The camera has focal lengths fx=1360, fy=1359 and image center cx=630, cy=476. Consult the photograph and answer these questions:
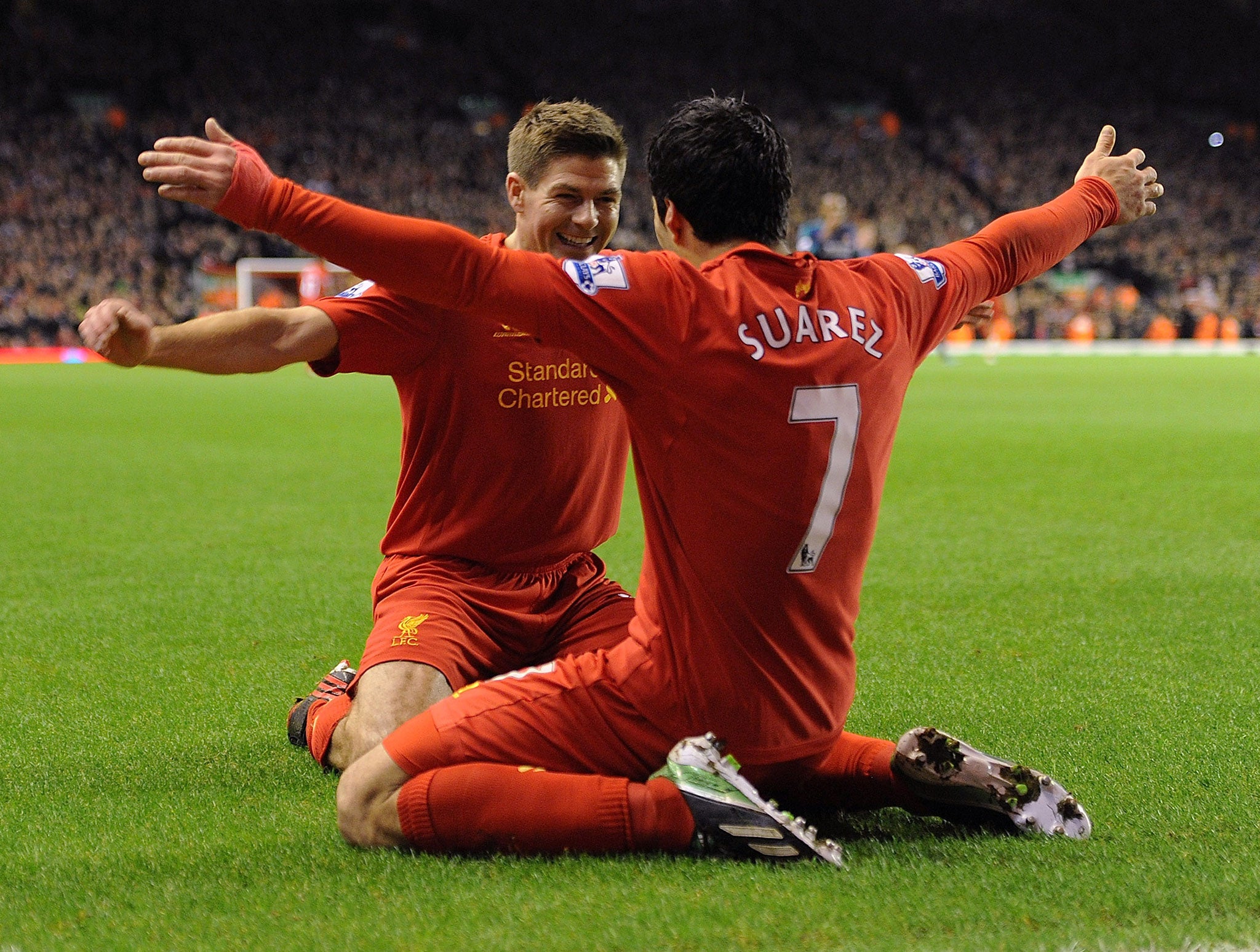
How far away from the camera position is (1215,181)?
47750mm

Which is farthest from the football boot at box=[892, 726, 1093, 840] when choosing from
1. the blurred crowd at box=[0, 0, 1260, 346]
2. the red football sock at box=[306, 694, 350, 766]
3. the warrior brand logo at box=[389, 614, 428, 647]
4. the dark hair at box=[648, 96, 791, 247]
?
the blurred crowd at box=[0, 0, 1260, 346]

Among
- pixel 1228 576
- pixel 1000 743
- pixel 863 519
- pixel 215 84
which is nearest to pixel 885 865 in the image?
pixel 863 519

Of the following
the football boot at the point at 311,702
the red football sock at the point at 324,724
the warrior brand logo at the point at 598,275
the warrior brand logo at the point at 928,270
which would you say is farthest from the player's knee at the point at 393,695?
the warrior brand logo at the point at 928,270

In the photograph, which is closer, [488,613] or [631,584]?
[488,613]

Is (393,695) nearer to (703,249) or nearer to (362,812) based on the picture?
Result: (362,812)

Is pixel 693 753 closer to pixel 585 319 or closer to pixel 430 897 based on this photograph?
pixel 430 897

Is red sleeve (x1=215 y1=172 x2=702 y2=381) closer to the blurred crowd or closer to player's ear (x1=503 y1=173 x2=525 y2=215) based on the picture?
player's ear (x1=503 y1=173 x2=525 y2=215)

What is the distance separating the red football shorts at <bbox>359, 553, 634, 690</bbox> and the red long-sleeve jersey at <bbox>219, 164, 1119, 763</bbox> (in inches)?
34.0

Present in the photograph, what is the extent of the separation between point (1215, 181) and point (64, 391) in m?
40.9

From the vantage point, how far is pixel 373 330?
12.0 ft

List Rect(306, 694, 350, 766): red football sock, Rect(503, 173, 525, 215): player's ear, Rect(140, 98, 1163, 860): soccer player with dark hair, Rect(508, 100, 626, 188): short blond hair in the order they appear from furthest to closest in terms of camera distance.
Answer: Rect(503, 173, 525, 215): player's ear
Rect(508, 100, 626, 188): short blond hair
Rect(306, 694, 350, 766): red football sock
Rect(140, 98, 1163, 860): soccer player with dark hair

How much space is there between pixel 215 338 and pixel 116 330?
367 millimetres

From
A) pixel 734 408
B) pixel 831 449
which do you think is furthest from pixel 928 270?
pixel 734 408

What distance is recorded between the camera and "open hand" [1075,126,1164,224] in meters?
3.63
